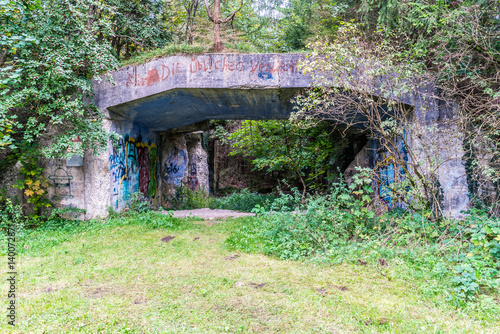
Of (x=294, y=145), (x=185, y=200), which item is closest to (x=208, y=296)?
(x=185, y=200)

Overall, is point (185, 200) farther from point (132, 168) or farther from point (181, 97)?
point (181, 97)

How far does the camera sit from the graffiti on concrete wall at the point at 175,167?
36.9 feet

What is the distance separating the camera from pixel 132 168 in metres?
8.23

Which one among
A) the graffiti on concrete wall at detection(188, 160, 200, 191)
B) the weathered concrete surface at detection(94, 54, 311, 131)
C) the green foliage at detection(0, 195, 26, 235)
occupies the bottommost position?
the green foliage at detection(0, 195, 26, 235)

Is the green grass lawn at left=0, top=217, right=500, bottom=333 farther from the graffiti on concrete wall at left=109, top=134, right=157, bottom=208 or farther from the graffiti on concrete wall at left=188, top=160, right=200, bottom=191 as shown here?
the graffiti on concrete wall at left=188, top=160, right=200, bottom=191

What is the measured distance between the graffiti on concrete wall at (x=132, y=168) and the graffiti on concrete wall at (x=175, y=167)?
110 cm

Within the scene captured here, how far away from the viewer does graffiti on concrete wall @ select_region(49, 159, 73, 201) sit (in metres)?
7.00

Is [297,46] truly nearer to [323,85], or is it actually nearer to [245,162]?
[323,85]

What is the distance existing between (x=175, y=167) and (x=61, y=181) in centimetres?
493

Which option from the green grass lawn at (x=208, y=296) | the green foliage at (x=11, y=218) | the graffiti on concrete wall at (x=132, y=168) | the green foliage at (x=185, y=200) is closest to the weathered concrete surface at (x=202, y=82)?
the graffiti on concrete wall at (x=132, y=168)

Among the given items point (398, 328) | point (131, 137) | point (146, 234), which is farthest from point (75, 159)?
point (398, 328)

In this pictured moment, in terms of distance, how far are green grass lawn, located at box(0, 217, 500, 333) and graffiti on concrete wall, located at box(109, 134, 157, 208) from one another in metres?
2.41

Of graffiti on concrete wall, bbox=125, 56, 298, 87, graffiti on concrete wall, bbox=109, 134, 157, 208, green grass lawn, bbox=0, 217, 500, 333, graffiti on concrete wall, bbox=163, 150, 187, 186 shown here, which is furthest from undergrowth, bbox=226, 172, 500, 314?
graffiti on concrete wall, bbox=163, 150, 187, 186

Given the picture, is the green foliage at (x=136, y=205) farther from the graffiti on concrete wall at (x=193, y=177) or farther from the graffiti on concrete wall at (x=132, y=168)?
the graffiti on concrete wall at (x=193, y=177)
